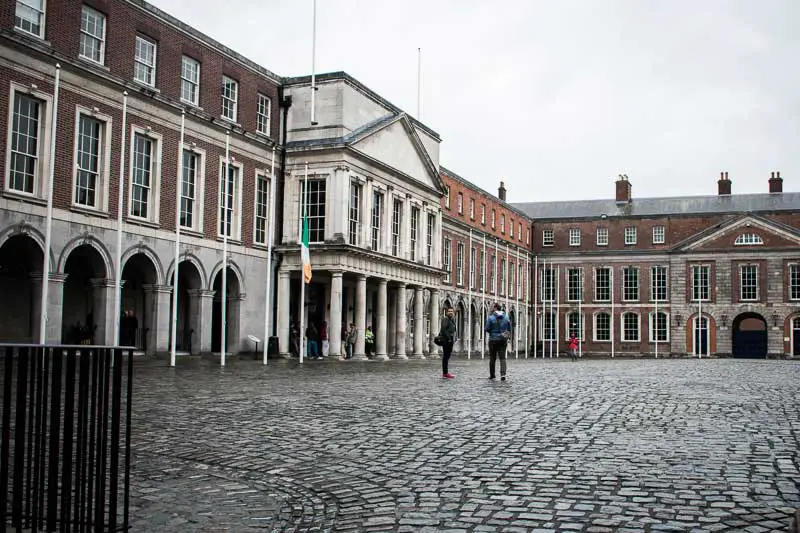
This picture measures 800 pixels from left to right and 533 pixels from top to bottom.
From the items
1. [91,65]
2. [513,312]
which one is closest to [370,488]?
[91,65]

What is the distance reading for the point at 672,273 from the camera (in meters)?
72.1

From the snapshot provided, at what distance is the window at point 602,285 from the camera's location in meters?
75.2

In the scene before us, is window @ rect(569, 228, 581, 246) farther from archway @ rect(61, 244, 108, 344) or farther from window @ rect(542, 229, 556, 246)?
archway @ rect(61, 244, 108, 344)

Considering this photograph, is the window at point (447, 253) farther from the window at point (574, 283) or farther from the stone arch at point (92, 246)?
the stone arch at point (92, 246)

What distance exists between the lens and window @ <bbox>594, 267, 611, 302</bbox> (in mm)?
75188

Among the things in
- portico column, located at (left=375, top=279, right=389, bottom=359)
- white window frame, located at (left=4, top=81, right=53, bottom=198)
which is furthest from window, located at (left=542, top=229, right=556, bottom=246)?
white window frame, located at (left=4, top=81, right=53, bottom=198)

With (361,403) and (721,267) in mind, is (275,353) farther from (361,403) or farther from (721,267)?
(721,267)

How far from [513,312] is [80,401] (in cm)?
6458

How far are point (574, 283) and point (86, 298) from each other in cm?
5474

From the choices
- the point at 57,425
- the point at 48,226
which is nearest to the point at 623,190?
the point at 48,226

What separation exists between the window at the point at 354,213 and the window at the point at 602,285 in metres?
43.1

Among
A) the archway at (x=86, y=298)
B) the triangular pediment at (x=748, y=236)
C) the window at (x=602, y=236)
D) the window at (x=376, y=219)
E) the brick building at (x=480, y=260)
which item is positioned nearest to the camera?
the archway at (x=86, y=298)

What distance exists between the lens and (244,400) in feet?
47.5

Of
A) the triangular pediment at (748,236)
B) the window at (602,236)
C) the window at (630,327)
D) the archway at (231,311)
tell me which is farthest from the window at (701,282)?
the archway at (231,311)
